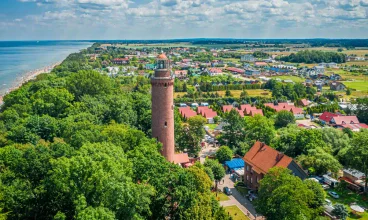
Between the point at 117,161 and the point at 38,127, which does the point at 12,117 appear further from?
the point at 117,161

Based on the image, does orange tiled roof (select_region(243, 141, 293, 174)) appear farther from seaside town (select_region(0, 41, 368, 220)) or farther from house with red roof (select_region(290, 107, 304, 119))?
house with red roof (select_region(290, 107, 304, 119))

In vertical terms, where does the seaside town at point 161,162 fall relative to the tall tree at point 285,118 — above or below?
above

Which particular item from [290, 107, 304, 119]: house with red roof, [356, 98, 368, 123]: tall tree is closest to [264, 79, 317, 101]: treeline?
[290, 107, 304, 119]: house with red roof

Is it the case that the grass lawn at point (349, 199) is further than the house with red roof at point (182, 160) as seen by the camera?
No

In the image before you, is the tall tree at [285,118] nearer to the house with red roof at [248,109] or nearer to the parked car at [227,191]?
the house with red roof at [248,109]

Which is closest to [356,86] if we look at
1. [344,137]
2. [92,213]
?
[344,137]

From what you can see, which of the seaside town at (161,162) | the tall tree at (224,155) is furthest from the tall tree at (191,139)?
the tall tree at (224,155)
